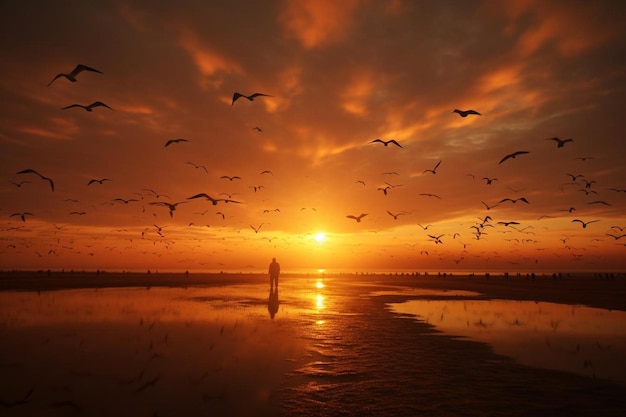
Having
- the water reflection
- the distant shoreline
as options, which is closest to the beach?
the water reflection

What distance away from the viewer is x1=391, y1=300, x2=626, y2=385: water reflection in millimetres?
11814

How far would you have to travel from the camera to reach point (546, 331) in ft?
56.2

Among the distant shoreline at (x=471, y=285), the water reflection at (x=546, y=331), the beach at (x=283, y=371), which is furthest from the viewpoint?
the distant shoreline at (x=471, y=285)

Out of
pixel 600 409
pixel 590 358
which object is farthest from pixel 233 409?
pixel 590 358

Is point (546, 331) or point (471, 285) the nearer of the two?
point (546, 331)

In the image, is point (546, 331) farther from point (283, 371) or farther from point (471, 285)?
point (471, 285)

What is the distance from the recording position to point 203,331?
1605cm

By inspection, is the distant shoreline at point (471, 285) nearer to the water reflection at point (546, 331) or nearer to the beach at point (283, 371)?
the water reflection at point (546, 331)

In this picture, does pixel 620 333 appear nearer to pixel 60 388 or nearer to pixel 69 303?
pixel 60 388

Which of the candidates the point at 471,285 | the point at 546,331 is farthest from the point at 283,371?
the point at 471,285

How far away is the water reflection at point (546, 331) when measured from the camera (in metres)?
11.8

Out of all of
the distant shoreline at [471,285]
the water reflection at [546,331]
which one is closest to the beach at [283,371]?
the water reflection at [546,331]

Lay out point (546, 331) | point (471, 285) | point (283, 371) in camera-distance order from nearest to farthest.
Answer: point (283, 371) < point (546, 331) < point (471, 285)

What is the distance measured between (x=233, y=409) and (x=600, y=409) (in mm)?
7322
